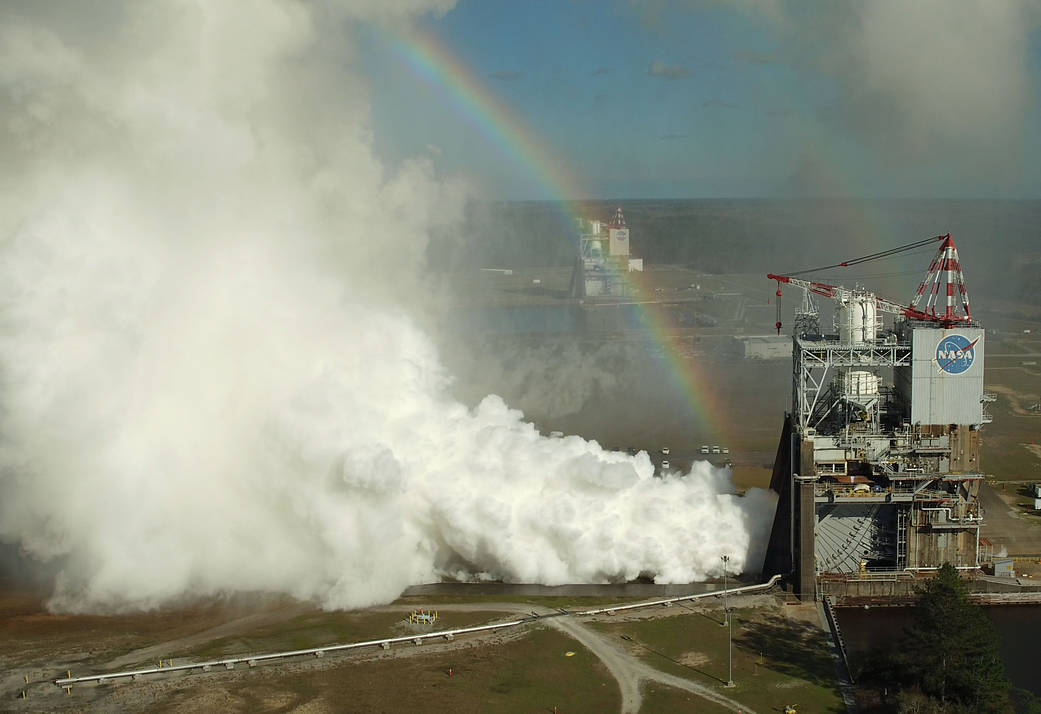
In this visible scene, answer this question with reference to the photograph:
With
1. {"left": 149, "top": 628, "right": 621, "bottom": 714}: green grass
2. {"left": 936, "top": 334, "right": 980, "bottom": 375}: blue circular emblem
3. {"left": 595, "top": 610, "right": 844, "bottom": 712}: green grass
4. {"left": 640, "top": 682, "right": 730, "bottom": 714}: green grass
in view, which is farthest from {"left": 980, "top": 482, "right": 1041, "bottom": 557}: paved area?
{"left": 149, "top": 628, "right": 621, "bottom": 714}: green grass

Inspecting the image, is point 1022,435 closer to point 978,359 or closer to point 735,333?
point 978,359

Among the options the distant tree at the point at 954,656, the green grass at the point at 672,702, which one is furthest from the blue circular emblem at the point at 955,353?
the green grass at the point at 672,702

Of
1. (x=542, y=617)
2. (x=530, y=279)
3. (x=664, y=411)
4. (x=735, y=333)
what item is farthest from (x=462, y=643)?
(x=530, y=279)

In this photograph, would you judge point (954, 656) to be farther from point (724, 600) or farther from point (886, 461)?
point (886, 461)

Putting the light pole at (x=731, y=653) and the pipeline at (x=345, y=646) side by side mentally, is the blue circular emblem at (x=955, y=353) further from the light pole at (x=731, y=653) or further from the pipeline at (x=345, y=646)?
the light pole at (x=731, y=653)

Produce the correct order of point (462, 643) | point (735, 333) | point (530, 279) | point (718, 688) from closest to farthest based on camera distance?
point (718, 688) < point (462, 643) < point (735, 333) < point (530, 279)

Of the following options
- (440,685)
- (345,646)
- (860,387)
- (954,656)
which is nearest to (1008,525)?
(860,387)
